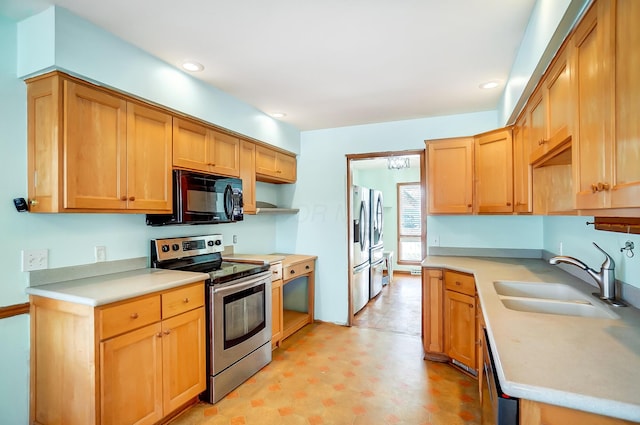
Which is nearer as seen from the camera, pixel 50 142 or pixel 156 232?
pixel 50 142

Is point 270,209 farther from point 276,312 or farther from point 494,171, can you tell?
point 494,171

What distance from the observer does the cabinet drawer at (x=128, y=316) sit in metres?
1.76

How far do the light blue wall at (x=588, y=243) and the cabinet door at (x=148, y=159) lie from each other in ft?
9.43

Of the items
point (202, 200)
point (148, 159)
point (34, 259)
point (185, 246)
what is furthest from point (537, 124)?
point (34, 259)

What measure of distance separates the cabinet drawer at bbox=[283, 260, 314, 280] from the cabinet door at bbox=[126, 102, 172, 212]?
1.51 metres

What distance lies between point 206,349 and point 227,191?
4.38 feet

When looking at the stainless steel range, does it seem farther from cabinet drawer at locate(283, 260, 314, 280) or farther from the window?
the window

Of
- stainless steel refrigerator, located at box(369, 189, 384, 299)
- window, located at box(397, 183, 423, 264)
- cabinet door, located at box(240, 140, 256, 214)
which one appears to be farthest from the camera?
window, located at box(397, 183, 423, 264)

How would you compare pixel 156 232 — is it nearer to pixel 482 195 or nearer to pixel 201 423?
pixel 201 423

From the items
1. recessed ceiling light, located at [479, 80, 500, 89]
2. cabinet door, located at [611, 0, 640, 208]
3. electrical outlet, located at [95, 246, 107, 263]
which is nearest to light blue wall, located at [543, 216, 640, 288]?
cabinet door, located at [611, 0, 640, 208]

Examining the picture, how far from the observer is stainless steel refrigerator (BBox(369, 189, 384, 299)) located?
5133 mm

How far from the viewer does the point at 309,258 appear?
160 inches

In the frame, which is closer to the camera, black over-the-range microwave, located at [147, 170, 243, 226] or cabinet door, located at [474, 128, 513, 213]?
black over-the-range microwave, located at [147, 170, 243, 226]

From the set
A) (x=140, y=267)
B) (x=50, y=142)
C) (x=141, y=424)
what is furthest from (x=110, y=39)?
(x=141, y=424)
